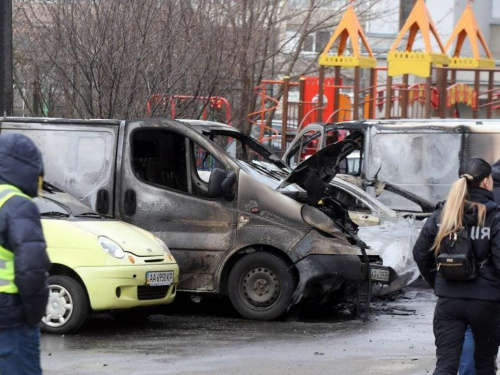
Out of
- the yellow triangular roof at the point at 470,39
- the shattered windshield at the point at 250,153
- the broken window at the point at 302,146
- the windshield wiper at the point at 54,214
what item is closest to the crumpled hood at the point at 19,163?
the windshield wiper at the point at 54,214

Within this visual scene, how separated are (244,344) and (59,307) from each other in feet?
5.54

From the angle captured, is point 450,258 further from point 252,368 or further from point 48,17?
point 48,17

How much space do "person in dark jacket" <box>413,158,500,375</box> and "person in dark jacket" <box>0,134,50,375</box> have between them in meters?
2.36

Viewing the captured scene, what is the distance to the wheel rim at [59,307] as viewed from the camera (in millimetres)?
10031

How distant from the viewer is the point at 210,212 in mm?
11344

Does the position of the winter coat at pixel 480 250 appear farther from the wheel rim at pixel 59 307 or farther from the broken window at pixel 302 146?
the broken window at pixel 302 146

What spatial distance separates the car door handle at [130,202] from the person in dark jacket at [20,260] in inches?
237

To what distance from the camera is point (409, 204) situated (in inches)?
612

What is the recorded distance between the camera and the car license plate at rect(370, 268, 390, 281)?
11.8 metres

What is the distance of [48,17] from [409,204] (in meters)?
5.65

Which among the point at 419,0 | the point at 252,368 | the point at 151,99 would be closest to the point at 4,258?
the point at 252,368

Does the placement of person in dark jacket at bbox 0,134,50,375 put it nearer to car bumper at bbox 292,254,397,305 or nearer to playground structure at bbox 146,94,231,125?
car bumper at bbox 292,254,397,305

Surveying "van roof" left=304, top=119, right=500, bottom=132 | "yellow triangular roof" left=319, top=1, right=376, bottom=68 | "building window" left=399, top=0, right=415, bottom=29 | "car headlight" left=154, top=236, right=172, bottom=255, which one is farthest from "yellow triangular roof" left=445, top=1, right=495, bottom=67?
"car headlight" left=154, top=236, right=172, bottom=255

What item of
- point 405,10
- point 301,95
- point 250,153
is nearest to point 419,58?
point 301,95
